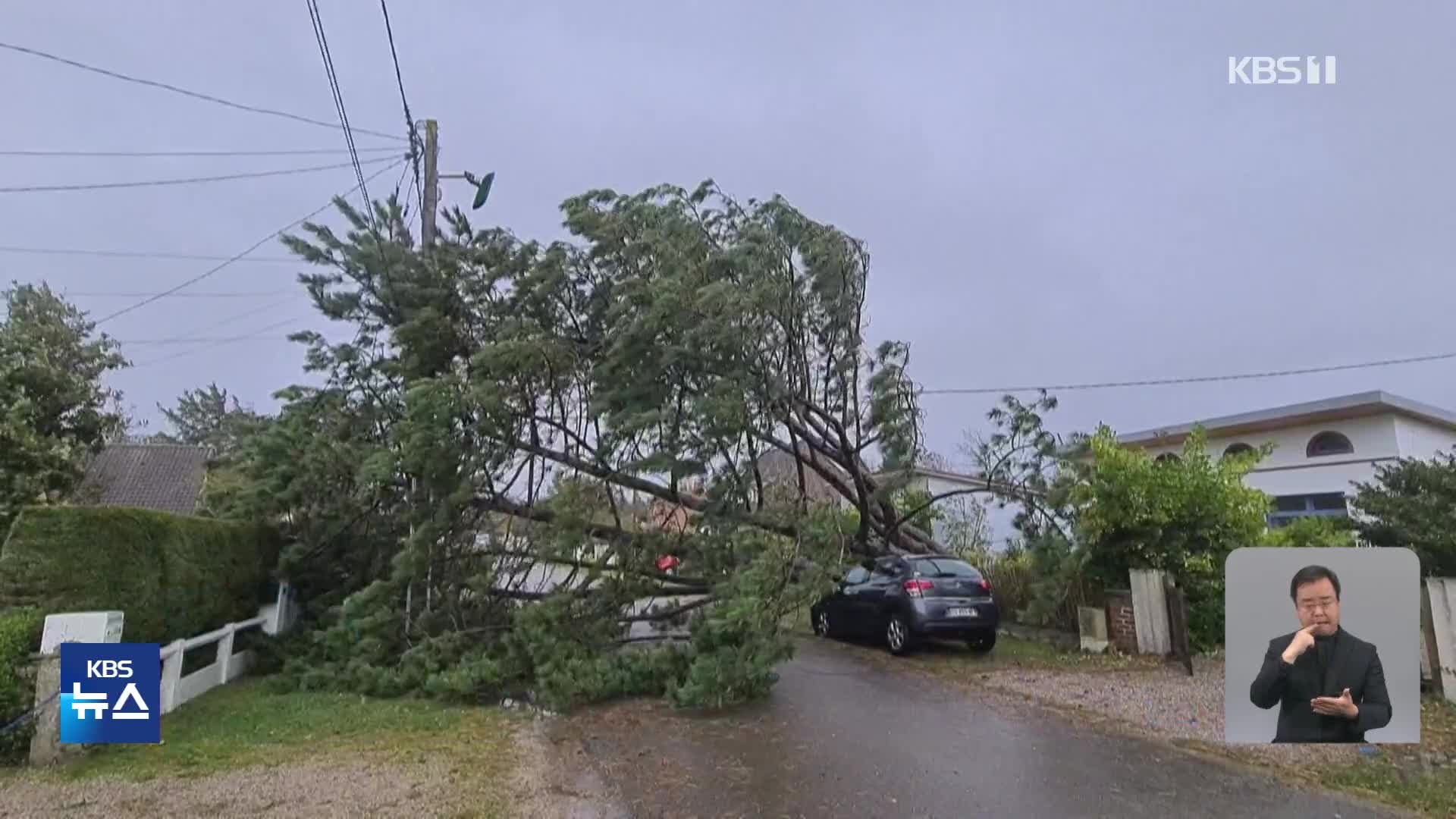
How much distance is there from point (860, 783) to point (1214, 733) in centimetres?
330

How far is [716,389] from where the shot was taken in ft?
32.4

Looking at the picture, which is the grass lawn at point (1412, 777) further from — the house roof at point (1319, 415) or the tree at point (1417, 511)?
the house roof at point (1319, 415)

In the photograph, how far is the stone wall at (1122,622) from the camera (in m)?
11.3

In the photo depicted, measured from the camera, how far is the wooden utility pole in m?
12.4

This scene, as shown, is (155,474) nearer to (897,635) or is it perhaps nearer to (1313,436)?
(897,635)

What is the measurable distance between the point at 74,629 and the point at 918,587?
908 cm

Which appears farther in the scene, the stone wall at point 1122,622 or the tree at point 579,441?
the stone wall at point 1122,622

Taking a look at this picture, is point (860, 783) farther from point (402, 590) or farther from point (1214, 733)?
point (402, 590)

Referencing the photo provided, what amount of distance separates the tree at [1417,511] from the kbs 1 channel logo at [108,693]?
12592mm

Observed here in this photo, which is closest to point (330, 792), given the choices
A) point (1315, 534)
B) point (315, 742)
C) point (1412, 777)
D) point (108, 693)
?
point (315, 742)

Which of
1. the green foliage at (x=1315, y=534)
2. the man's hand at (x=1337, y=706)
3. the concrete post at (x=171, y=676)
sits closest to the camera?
the man's hand at (x=1337, y=706)

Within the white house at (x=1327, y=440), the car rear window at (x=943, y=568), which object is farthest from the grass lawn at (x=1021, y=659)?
the white house at (x=1327, y=440)

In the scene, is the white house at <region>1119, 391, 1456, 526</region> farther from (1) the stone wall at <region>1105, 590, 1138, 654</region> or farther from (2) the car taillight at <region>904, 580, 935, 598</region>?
(2) the car taillight at <region>904, 580, 935, 598</region>

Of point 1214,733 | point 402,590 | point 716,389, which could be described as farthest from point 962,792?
point 402,590
